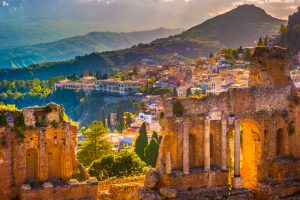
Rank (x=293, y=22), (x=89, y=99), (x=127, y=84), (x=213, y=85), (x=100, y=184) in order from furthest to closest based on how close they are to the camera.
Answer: (x=89, y=99) → (x=127, y=84) → (x=293, y=22) → (x=213, y=85) → (x=100, y=184)

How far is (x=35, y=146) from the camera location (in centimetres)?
2342

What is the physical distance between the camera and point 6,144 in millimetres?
22469

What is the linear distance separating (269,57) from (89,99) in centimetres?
11996

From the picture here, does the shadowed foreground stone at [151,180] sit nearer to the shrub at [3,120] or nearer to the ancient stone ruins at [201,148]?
the ancient stone ruins at [201,148]

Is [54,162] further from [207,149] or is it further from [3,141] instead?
[207,149]

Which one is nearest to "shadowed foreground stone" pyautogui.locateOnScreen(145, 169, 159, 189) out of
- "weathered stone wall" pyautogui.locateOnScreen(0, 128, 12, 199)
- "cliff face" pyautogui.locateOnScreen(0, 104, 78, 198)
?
"cliff face" pyautogui.locateOnScreen(0, 104, 78, 198)

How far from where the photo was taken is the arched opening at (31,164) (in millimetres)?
23641

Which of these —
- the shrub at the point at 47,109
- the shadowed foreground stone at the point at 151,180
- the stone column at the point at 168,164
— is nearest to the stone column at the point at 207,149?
the stone column at the point at 168,164

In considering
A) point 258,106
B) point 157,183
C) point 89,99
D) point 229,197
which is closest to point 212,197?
point 229,197

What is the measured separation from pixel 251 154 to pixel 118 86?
4485 inches

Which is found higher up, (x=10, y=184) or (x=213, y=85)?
(x=213, y=85)

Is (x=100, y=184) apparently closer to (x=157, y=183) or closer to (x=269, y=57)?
(x=157, y=183)

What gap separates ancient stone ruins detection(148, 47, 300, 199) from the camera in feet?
81.5

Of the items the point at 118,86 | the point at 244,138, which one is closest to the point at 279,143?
the point at 244,138
